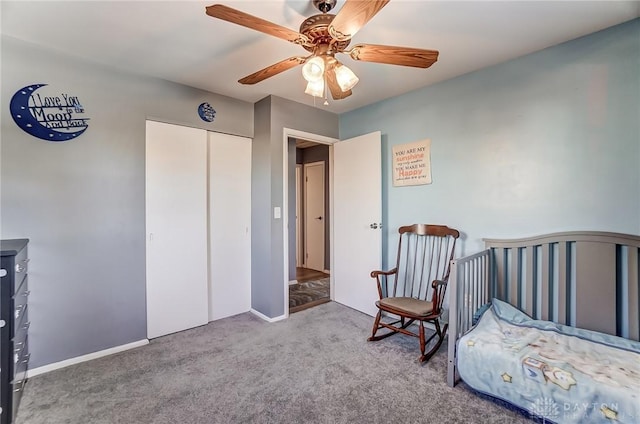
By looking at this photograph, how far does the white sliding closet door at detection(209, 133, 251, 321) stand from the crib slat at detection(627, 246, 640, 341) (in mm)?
3053

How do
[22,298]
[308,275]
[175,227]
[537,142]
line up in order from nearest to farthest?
1. [22,298]
2. [537,142]
3. [175,227]
4. [308,275]

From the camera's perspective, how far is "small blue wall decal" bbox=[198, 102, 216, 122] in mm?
2799

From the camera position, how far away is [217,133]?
2.96 metres

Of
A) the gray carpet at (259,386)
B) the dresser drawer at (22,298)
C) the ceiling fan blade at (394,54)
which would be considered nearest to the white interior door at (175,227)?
the gray carpet at (259,386)

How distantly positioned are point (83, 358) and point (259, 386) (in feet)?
4.70

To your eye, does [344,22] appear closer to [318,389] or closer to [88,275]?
[318,389]

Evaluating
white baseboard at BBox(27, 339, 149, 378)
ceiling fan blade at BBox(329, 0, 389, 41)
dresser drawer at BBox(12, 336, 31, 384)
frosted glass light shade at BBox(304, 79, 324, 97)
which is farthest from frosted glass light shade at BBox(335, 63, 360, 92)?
white baseboard at BBox(27, 339, 149, 378)

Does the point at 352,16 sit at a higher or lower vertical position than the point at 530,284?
higher

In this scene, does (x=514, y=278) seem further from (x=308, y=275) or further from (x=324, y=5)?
(x=308, y=275)

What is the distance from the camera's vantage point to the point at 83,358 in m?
2.19

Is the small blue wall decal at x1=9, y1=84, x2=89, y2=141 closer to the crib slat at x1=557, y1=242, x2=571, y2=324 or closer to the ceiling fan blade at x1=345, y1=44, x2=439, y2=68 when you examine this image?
the ceiling fan blade at x1=345, y1=44, x2=439, y2=68

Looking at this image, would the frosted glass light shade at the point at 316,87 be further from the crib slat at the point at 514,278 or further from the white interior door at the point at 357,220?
the crib slat at the point at 514,278

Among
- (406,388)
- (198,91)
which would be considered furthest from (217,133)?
(406,388)

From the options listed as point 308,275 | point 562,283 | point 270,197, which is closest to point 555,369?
point 562,283
